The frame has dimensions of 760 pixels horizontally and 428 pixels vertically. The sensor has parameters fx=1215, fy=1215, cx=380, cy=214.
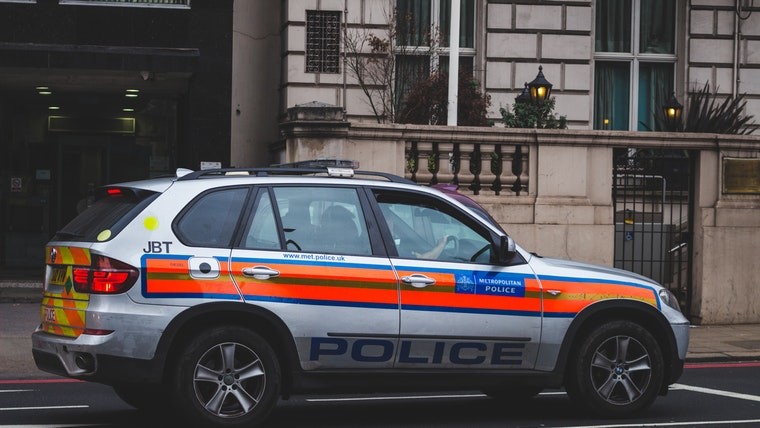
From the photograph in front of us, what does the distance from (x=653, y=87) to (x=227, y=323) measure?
18924 millimetres

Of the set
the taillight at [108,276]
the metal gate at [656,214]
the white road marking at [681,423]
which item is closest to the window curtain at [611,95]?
the metal gate at [656,214]

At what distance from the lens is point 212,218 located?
8422mm

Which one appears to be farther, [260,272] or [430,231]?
[430,231]

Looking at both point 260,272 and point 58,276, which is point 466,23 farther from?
point 58,276

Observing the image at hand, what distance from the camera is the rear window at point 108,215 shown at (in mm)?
8195

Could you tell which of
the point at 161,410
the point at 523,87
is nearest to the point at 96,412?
the point at 161,410

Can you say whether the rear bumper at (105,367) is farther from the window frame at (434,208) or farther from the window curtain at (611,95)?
the window curtain at (611,95)

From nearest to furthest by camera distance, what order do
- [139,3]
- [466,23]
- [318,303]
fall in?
[318,303] → [139,3] → [466,23]

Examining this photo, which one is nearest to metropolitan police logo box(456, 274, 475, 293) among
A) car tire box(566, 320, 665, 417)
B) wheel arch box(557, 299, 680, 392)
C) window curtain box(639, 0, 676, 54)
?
wheel arch box(557, 299, 680, 392)

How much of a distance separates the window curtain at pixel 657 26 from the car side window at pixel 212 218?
1843 centimetres

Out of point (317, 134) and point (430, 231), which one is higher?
point (317, 134)

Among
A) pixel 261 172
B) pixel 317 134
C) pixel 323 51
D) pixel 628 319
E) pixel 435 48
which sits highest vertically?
pixel 435 48

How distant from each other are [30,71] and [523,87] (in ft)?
30.7

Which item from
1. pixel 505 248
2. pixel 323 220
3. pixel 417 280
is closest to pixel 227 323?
pixel 323 220
